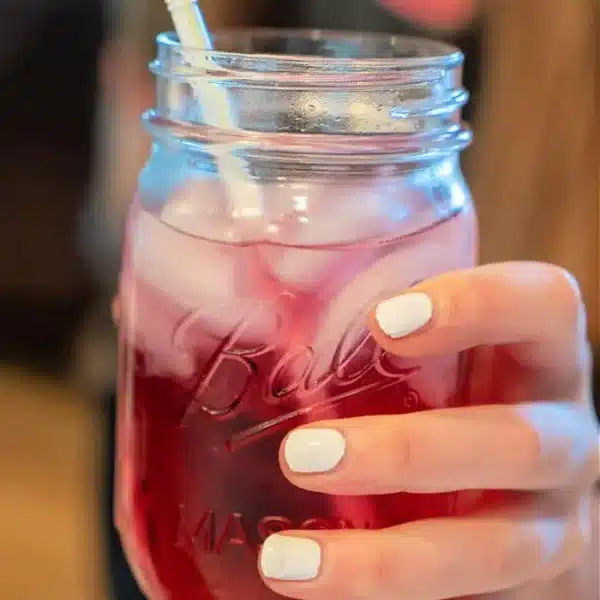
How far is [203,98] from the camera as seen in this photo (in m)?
0.47

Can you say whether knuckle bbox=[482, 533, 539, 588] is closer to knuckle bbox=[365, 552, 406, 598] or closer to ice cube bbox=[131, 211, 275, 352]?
knuckle bbox=[365, 552, 406, 598]

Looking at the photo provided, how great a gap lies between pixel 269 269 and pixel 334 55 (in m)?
0.21

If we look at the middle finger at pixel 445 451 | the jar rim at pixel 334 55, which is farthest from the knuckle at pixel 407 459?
the jar rim at pixel 334 55

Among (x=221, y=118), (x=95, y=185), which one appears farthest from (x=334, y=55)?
(x=95, y=185)

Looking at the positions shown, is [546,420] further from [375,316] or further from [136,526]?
[136,526]

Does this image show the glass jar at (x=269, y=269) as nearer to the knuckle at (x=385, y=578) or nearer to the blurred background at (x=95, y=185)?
the knuckle at (x=385, y=578)

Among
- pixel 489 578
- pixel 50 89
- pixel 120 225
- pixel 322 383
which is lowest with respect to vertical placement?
pixel 489 578

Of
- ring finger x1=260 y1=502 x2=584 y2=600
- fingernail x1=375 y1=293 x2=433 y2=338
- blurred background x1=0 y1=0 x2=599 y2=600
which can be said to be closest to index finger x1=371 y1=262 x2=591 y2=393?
fingernail x1=375 y1=293 x2=433 y2=338

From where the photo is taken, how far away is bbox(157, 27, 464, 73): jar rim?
0.46 metres

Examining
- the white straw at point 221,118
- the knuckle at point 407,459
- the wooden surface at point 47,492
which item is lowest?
the wooden surface at point 47,492

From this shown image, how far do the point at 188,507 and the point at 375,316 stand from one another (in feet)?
0.50

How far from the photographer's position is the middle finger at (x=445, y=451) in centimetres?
47

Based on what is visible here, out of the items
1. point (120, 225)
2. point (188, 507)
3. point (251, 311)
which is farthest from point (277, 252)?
point (120, 225)

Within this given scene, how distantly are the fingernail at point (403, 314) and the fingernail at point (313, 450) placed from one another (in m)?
0.06
